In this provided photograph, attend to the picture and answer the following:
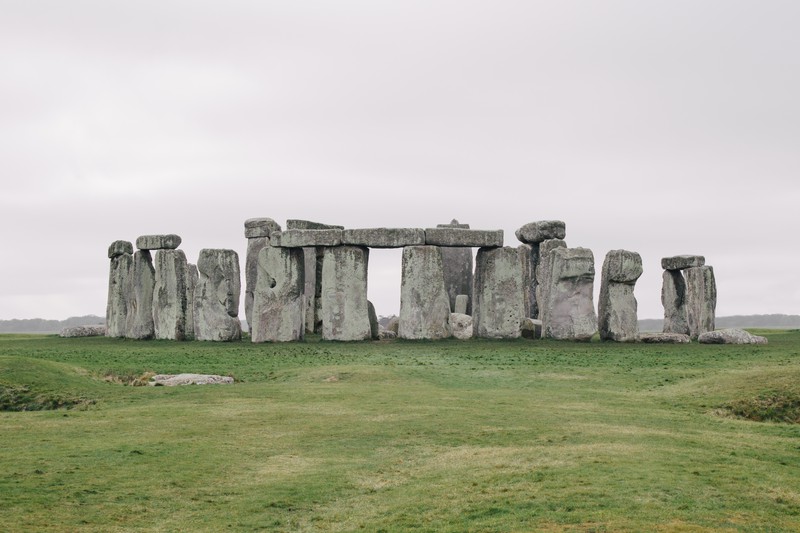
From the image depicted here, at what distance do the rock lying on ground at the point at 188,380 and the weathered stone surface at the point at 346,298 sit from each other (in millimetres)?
11127

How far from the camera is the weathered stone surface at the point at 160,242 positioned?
131ft

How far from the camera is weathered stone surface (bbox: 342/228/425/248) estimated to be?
36562 millimetres

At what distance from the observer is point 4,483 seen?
1401 cm

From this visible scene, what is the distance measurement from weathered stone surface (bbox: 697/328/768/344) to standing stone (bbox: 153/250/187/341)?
19.0m

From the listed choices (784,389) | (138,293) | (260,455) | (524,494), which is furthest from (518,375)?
(138,293)

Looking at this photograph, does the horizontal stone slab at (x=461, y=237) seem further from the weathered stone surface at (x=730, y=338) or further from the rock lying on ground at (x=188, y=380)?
the rock lying on ground at (x=188, y=380)

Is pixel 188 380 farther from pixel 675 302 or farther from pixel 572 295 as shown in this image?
pixel 675 302

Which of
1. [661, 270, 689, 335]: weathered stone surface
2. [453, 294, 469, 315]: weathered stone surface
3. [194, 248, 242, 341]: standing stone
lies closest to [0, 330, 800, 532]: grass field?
[194, 248, 242, 341]: standing stone

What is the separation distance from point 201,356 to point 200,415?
461 inches

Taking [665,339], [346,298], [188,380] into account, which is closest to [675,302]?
[665,339]

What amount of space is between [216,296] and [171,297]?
7.23 ft

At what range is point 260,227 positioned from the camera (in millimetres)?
43875

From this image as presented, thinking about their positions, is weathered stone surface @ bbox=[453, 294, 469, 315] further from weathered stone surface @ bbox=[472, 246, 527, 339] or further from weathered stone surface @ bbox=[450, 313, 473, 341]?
weathered stone surface @ bbox=[472, 246, 527, 339]

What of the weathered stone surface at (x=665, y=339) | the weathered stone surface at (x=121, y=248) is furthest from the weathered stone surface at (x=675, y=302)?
the weathered stone surface at (x=121, y=248)
